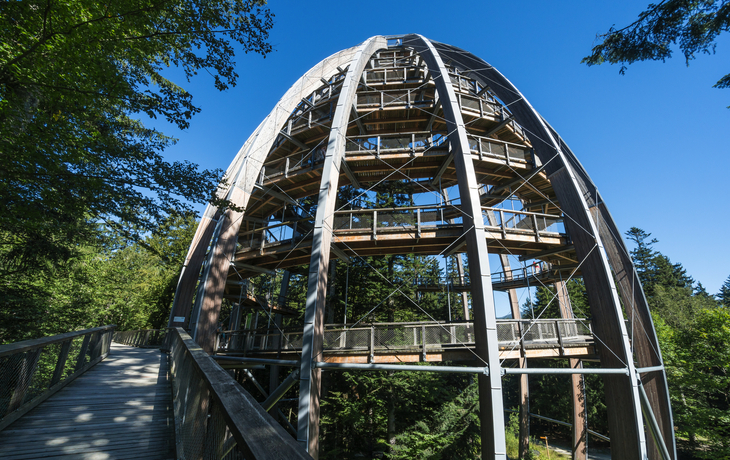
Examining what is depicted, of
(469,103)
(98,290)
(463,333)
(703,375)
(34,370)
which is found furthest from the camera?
(98,290)

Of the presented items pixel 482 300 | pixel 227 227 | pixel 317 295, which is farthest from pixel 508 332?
pixel 227 227

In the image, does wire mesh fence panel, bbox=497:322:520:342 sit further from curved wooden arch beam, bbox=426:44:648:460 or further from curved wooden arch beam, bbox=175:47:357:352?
curved wooden arch beam, bbox=175:47:357:352

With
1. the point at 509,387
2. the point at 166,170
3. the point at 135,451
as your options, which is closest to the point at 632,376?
the point at 135,451

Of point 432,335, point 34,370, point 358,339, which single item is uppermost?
point 432,335

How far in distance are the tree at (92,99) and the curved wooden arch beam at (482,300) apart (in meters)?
6.26

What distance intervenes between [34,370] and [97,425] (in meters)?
1.33

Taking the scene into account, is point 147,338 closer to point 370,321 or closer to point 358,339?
point 370,321

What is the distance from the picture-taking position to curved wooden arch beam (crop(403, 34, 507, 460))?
22.3 feet

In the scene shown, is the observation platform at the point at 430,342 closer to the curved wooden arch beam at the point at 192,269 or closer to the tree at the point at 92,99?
the tree at the point at 92,99

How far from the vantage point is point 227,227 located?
11.4 metres

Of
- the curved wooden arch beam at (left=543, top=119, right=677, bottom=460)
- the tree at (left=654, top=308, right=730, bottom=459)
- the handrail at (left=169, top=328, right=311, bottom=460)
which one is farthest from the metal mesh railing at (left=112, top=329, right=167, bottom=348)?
the tree at (left=654, top=308, right=730, bottom=459)

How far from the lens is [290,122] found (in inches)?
603

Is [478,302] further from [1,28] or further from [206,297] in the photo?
[1,28]

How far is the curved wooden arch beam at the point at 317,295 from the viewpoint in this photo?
7.36 m
